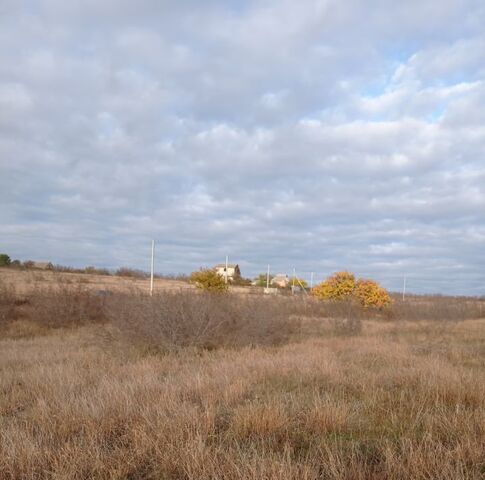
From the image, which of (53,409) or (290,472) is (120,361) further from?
(290,472)

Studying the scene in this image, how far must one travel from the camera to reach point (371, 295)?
116ft

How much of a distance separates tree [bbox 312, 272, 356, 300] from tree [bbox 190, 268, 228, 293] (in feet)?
25.9

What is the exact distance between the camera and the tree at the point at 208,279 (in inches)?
1239

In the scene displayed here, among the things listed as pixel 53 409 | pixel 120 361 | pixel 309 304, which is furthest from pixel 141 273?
pixel 53 409

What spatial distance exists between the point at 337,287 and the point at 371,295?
8.00ft

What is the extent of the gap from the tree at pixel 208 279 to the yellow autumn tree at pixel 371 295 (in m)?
10.1

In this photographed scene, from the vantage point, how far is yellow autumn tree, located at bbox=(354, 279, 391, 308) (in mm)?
35250

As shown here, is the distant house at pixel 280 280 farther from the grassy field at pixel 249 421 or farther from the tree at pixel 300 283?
the grassy field at pixel 249 421

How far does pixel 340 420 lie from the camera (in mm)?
5012

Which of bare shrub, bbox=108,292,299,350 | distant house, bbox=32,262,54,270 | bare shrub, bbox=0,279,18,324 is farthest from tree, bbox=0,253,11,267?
bare shrub, bbox=108,292,299,350

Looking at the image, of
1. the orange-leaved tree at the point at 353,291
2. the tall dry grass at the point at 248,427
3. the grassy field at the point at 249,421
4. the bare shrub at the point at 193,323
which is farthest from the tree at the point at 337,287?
the tall dry grass at the point at 248,427

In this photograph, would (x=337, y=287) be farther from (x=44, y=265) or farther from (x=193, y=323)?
(x=44, y=265)

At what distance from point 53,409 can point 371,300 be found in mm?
31788

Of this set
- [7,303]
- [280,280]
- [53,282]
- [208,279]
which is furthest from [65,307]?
[280,280]
